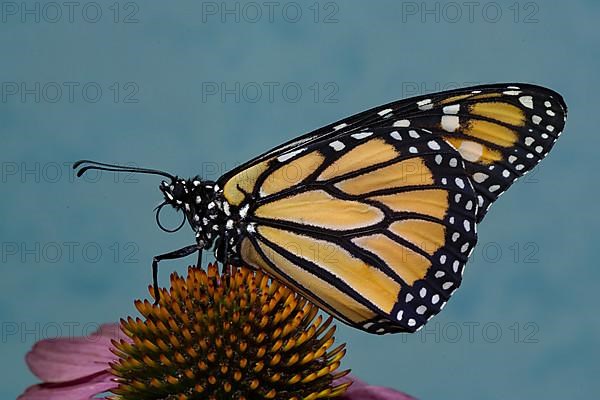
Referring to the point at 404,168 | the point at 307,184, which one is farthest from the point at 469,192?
the point at 307,184

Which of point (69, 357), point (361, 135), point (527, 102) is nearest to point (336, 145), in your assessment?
point (361, 135)

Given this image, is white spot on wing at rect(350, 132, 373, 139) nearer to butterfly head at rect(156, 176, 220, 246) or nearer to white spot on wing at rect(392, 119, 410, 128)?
white spot on wing at rect(392, 119, 410, 128)

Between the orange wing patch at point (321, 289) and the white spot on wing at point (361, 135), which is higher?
the white spot on wing at point (361, 135)

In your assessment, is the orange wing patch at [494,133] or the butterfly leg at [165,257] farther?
the orange wing patch at [494,133]

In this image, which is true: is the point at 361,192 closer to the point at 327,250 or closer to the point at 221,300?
the point at 327,250

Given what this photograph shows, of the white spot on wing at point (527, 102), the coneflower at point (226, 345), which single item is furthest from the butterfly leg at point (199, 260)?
the white spot on wing at point (527, 102)

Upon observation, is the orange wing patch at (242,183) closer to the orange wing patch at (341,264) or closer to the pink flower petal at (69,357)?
the orange wing patch at (341,264)

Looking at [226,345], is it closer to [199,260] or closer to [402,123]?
[199,260]
